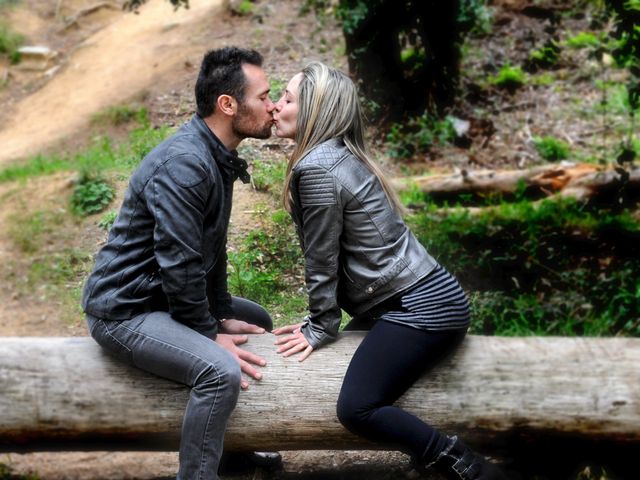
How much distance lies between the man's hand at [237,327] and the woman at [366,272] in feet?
1.36

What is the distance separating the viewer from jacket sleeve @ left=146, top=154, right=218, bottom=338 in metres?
3.49

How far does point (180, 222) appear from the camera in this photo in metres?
3.48

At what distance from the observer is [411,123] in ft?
29.7

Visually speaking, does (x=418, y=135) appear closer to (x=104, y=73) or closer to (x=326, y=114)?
(x=104, y=73)

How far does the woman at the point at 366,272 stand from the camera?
11.8 ft

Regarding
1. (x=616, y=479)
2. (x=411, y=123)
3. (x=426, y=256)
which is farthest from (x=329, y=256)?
(x=411, y=123)

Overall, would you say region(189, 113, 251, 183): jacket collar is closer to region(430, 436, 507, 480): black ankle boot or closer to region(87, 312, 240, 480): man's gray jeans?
region(87, 312, 240, 480): man's gray jeans

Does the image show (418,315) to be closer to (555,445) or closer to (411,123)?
(555,445)

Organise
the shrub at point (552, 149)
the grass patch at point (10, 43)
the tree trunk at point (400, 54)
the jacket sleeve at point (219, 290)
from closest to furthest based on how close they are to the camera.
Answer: the jacket sleeve at point (219, 290) → the tree trunk at point (400, 54) → the shrub at point (552, 149) → the grass patch at point (10, 43)

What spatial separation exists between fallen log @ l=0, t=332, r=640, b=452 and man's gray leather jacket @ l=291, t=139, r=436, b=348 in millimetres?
357

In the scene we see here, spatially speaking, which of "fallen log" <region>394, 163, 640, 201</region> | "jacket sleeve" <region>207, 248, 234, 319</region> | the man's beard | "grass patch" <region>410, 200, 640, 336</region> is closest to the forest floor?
"fallen log" <region>394, 163, 640, 201</region>

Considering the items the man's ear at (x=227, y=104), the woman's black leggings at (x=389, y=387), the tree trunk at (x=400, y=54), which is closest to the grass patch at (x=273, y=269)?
the woman's black leggings at (x=389, y=387)

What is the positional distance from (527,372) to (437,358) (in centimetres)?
42

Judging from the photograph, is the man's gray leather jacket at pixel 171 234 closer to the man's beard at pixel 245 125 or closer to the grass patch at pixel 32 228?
the man's beard at pixel 245 125
